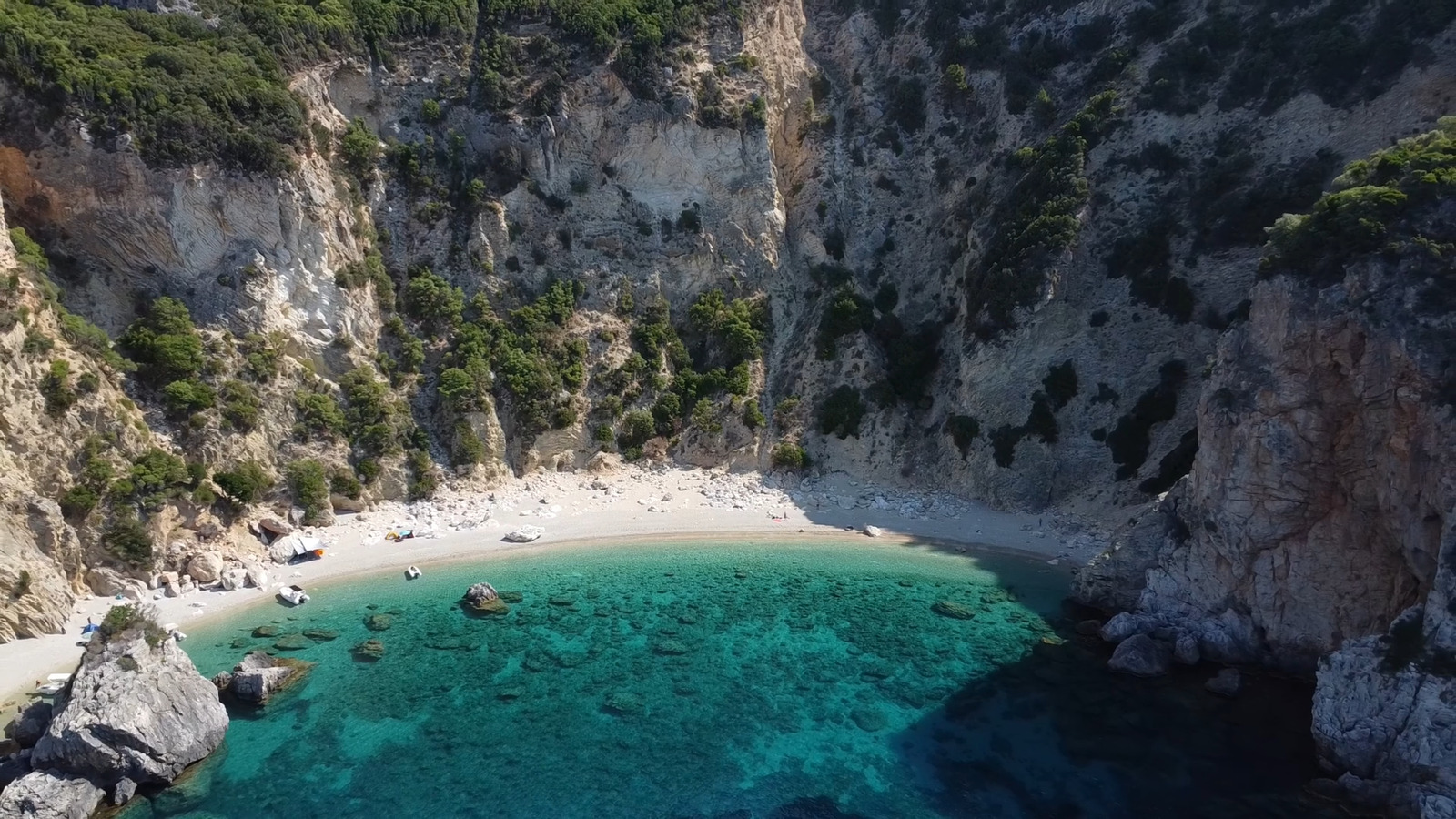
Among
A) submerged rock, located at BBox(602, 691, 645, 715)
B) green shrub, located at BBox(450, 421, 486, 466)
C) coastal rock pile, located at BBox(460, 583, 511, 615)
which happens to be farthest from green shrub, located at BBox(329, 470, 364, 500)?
submerged rock, located at BBox(602, 691, 645, 715)

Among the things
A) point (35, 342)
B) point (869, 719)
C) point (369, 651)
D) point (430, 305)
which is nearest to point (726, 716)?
point (869, 719)

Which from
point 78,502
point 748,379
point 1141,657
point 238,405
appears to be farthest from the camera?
point 748,379

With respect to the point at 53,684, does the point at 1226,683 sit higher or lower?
lower

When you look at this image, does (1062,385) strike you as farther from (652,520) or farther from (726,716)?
(726,716)

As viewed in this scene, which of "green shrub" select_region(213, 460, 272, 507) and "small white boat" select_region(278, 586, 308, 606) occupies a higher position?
"green shrub" select_region(213, 460, 272, 507)

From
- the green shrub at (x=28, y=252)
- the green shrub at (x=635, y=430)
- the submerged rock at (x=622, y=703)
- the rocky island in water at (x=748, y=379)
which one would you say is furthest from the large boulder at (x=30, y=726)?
the green shrub at (x=635, y=430)

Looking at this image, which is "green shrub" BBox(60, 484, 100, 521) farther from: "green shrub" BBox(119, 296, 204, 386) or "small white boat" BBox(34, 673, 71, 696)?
"small white boat" BBox(34, 673, 71, 696)
